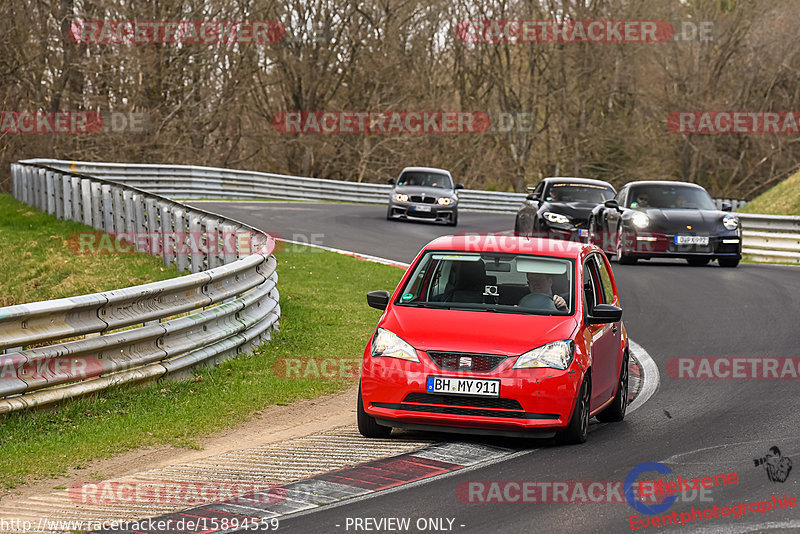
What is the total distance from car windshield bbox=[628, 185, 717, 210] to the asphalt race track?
3.09 m

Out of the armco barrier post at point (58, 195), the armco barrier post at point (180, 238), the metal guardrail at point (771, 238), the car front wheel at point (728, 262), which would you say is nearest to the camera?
the armco barrier post at point (180, 238)

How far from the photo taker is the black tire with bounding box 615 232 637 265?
21.8 meters

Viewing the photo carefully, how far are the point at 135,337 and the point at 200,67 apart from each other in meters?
36.7

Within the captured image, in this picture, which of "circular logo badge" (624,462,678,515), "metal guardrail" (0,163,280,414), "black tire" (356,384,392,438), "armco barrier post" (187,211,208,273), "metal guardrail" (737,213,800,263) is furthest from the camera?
"metal guardrail" (737,213,800,263)

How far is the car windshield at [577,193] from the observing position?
24094mm

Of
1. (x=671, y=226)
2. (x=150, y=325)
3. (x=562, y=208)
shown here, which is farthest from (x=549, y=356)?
(x=562, y=208)

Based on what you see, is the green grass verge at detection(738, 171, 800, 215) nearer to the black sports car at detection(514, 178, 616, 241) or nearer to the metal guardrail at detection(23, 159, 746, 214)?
the metal guardrail at detection(23, 159, 746, 214)

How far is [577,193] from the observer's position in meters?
24.2

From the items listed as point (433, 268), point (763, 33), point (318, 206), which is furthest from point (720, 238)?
point (763, 33)

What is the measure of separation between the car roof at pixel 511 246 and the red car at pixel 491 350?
2cm

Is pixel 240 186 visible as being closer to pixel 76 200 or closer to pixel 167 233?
pixel 76 200

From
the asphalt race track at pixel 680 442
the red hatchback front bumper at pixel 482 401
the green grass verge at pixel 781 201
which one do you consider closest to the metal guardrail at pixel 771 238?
the green grass verge at pixel 781 201

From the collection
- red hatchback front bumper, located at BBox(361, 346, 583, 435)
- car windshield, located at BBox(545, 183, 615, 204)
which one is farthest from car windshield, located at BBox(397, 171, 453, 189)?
red hatchback front bumper, located at BBox(361, 346, 583, 435)

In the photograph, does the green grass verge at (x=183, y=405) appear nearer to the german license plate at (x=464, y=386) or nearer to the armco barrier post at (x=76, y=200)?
the german license plate at (x=464, y=386)
